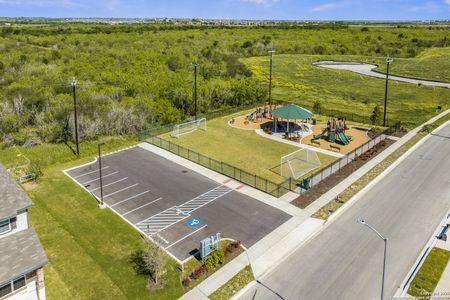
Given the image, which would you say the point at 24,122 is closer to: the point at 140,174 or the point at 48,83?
the point at 48,83

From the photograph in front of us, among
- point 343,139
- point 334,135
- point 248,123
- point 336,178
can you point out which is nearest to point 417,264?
point 336,178

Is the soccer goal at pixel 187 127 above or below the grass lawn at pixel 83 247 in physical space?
above

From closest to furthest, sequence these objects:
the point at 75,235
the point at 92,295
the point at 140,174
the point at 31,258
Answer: the point at 31,258 → the point at 92,295 → the point at 75,235 → the point at 140,174

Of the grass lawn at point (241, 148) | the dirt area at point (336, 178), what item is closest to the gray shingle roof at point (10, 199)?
the dirt area at point (336, 178)

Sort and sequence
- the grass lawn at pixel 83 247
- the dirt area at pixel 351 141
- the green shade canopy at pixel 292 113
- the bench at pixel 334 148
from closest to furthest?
1. the grass lawn at pixel 83 247
2. the bench at pixel 334 148
3. the dirt area at pixel 351 141
4. the green shade canopy at pixel 292 113

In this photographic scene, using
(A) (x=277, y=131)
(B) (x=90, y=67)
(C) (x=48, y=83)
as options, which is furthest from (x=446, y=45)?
(C) (x=48, y=83)

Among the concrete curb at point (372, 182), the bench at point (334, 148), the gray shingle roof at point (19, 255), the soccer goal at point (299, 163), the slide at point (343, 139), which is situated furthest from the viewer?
the slide at point (343, 139)

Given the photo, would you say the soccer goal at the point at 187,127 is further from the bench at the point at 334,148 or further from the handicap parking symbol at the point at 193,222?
the handicap parking symbol at the point at 193,222

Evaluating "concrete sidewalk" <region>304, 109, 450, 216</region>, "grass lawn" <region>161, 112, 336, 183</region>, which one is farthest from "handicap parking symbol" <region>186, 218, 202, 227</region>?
"grass lawn" <region>161, 112, 336, 183</region>
